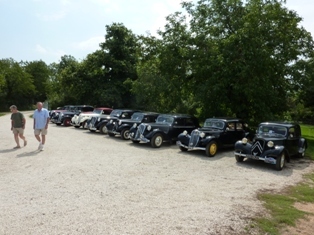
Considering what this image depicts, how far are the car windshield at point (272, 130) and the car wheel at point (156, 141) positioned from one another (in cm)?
455

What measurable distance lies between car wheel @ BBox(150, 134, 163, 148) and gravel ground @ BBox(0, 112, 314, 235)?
6.42 feet

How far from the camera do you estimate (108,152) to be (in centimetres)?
1169

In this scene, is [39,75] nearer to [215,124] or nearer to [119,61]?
[119,61]

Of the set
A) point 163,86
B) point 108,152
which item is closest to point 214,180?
point 108,152

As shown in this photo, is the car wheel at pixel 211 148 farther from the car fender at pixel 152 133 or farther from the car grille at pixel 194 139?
the car fender at pixel 152 133

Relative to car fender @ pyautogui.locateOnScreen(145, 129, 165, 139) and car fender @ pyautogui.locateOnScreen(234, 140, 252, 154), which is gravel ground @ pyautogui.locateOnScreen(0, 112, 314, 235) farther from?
car fender @ pyautogui.locateOnScreen(145, 129, 165, 139)

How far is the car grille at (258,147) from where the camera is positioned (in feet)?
33.2

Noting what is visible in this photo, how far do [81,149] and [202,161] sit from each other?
16.8 feet

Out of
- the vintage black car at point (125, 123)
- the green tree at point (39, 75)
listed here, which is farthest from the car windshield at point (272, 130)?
the green tree at point (39, 75)

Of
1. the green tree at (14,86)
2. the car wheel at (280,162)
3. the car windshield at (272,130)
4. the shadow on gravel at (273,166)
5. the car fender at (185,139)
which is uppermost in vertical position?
the green tree at (14,86)

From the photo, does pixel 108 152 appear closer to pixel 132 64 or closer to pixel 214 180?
pixel 214 180

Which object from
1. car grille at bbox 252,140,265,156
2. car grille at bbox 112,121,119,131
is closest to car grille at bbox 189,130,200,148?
car grille at bbox 252,140,265,156

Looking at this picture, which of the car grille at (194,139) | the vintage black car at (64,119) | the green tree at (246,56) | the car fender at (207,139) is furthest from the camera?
the vintage black car at (64,119)

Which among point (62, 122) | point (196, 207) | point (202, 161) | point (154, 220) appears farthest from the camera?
point (62, 122)
